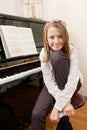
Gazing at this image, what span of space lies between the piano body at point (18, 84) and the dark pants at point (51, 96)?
0.28m

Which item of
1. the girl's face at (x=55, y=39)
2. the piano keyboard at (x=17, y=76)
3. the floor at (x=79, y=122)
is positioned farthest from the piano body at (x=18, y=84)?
the girl's face at (x=55, y=39)

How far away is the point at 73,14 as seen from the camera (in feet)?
Answer: 8.66

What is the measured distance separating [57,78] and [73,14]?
179 cm

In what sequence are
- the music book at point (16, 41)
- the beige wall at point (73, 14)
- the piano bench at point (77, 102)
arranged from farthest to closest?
the beige wall at point (73, 14), the music book at point (16, 41), the piano bench at point (77, 102)

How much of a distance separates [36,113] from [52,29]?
582 millimetres

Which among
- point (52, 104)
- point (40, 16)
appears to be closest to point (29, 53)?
point (52, 104)

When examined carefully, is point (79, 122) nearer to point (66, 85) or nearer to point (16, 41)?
point (66, 85)

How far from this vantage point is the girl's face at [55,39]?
1213 millimetres

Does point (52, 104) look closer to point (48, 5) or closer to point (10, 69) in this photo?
point (10, 69)

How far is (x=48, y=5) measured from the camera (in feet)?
9.27

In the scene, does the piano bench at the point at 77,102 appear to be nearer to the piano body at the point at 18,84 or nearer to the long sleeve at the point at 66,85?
the long sleeve at the point at 66,85

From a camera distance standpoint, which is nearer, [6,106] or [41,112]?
[41,112]

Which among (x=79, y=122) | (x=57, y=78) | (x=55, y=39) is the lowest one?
(x=79, y=122)

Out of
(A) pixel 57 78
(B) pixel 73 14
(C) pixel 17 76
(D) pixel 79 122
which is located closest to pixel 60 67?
(A) pixel 57 78
